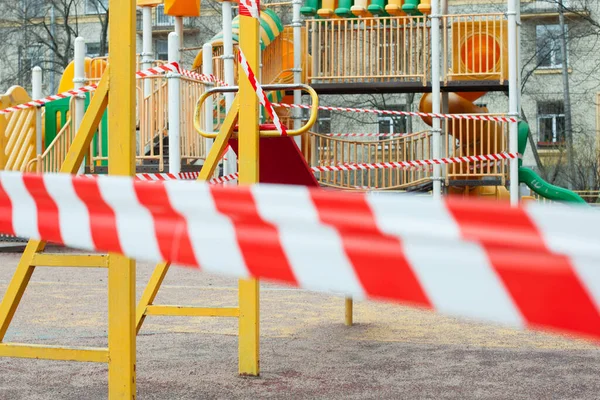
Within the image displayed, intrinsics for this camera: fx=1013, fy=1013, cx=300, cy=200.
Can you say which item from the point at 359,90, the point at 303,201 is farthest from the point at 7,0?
the point at 303,201

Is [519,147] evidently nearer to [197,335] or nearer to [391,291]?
[197,335]

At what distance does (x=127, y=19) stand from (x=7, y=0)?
3962 cm

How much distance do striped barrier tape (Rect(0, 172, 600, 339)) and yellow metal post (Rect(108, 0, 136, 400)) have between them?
60.6 inches

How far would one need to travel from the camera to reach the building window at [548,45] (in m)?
39.2

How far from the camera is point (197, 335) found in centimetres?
680

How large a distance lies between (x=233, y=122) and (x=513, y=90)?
13275mm

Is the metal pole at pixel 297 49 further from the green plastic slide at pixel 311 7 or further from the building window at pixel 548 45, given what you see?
the building window at pixel 548 45

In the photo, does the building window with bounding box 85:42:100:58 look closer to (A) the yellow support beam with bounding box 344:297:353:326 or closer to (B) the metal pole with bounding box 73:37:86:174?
(B) the metal pole with bounding box 73:37:86:174

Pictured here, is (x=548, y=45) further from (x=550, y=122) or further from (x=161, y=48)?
(x=161, y=48)

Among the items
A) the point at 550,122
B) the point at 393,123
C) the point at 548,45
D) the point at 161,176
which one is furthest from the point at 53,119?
the point at 550,122

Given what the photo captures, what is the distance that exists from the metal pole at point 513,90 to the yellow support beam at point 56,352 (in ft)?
45.4

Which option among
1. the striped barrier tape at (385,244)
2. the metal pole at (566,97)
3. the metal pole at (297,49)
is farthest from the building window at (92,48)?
the striped barrier tape at (385,244)

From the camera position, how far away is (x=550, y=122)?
43469 mm

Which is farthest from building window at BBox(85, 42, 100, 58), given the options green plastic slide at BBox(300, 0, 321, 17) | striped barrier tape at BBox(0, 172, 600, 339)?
striped barrier tape at BBox(0, 172, 600, 339)
